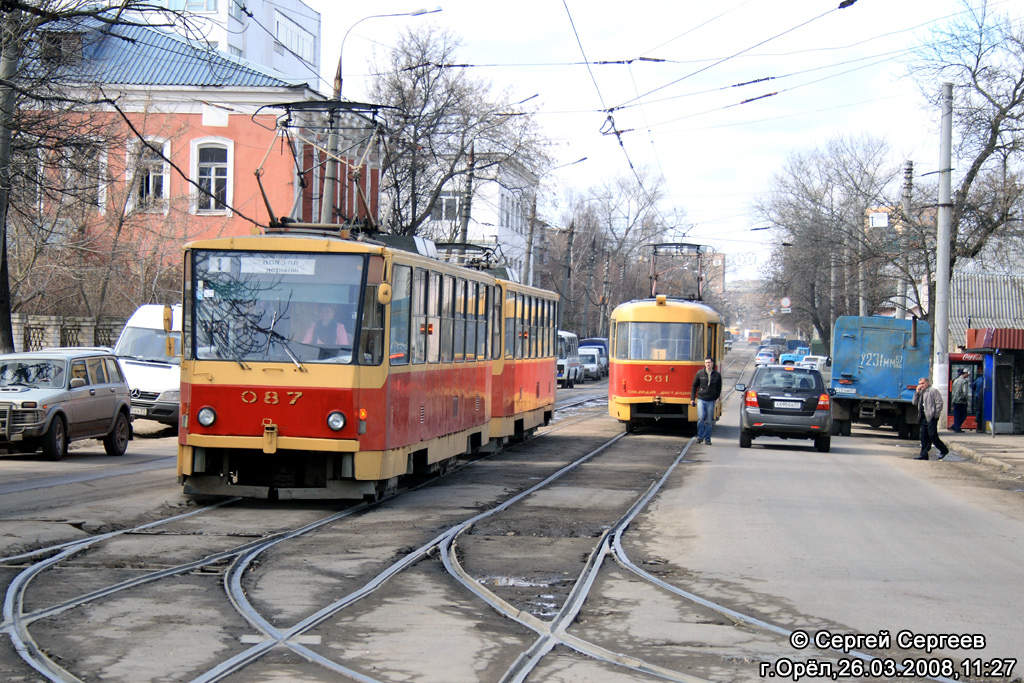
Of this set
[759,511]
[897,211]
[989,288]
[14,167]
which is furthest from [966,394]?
[14,167]

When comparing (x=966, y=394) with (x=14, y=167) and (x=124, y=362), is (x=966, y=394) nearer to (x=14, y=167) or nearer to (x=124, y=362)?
(x=124, y=362)

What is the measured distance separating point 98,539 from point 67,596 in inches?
86.6

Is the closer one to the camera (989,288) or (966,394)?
(966,394)

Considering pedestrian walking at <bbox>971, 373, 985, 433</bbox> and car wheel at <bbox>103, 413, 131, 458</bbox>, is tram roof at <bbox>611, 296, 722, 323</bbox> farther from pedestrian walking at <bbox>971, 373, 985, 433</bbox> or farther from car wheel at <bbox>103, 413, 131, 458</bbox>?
car wheel at <bbox>103, 413, 131, 458</bbox>

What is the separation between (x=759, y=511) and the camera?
41.7ft

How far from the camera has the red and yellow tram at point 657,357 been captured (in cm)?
2500

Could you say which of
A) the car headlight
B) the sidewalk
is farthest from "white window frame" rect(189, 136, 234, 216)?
the car headlight

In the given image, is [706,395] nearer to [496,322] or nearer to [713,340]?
[713,340]

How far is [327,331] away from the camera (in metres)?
11.8

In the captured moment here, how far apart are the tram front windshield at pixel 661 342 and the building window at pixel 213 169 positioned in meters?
19.8

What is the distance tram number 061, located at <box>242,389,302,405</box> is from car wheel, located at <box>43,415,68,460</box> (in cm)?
678

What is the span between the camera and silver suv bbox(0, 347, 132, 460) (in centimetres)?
1681

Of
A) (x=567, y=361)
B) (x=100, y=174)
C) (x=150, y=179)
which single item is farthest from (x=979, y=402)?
(x=567, y=361)

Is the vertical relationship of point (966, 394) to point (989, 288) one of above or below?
below
